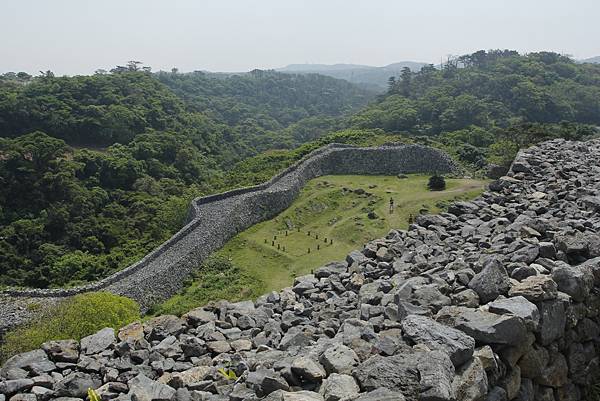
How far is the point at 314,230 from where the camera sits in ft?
101

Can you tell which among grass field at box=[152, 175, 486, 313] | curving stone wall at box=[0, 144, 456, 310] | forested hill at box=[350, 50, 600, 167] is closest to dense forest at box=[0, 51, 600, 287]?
forested hill at box=[350, 50, 600, 167]

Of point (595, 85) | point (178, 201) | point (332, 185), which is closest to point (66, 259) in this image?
point (178, 201)

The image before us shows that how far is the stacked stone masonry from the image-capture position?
24125 mm

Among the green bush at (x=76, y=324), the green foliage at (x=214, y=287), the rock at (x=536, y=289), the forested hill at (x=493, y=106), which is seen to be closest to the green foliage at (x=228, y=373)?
the rock at (x=536, y=289)

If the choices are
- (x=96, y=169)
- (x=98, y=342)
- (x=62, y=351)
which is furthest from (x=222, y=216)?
(x=62, y=351)

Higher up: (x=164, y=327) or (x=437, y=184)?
(x=164, y=327)

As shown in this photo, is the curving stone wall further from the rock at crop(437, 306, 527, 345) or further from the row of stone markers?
the rock at crop(437, 306, 527, 345)

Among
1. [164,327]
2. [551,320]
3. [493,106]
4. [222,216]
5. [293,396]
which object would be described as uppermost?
[493,106]

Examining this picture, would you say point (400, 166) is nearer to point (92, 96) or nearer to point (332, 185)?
point (332, 185)

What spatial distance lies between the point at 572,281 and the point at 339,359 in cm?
306

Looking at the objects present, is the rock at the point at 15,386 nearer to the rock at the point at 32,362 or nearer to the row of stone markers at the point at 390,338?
the row of stone markers at the point at 390,338

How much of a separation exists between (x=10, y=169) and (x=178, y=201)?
15.9 m

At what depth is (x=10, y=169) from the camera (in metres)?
43.9

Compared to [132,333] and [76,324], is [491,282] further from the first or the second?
[76,324]
